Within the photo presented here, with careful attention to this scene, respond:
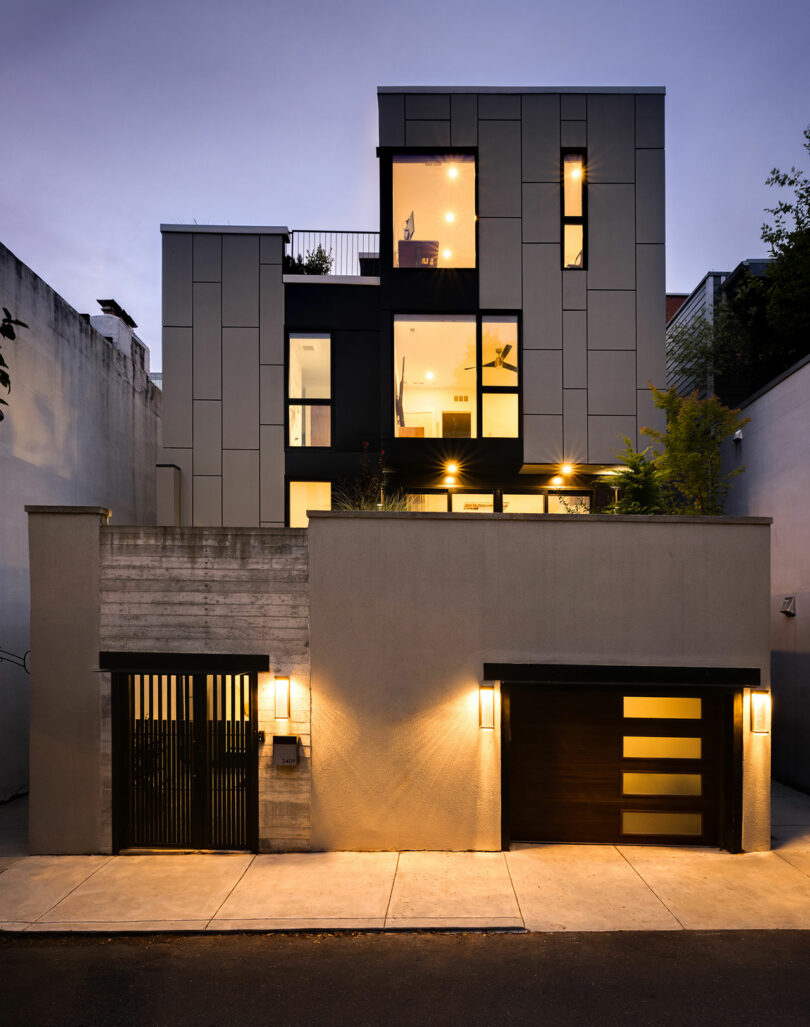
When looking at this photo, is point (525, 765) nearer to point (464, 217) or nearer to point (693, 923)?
point (693, 923)

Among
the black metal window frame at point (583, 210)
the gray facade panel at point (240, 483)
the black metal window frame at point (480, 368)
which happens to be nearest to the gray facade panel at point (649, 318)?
the black metal window frame at point (583, 210)

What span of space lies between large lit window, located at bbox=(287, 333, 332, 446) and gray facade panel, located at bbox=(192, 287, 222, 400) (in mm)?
1457

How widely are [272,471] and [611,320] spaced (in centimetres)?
740

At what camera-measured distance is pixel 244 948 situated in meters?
6.16

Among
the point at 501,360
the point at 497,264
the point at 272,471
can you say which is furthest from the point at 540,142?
the point at 272,471

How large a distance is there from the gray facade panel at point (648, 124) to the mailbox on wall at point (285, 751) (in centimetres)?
1271

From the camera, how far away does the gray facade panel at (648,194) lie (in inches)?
498

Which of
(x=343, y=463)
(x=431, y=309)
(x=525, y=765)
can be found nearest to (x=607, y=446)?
(x=431, y=309)

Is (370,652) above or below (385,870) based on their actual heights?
above

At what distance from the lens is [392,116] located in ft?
41.5

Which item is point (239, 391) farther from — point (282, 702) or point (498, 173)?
point (282, 702)

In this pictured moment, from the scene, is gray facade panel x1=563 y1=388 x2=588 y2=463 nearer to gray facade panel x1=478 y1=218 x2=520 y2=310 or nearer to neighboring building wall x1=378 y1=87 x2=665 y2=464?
neighboring building wall x1=378 y1=87 x2=665 y2=464

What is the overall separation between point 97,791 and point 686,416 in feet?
34.7

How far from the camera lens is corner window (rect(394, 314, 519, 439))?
41.2ft
